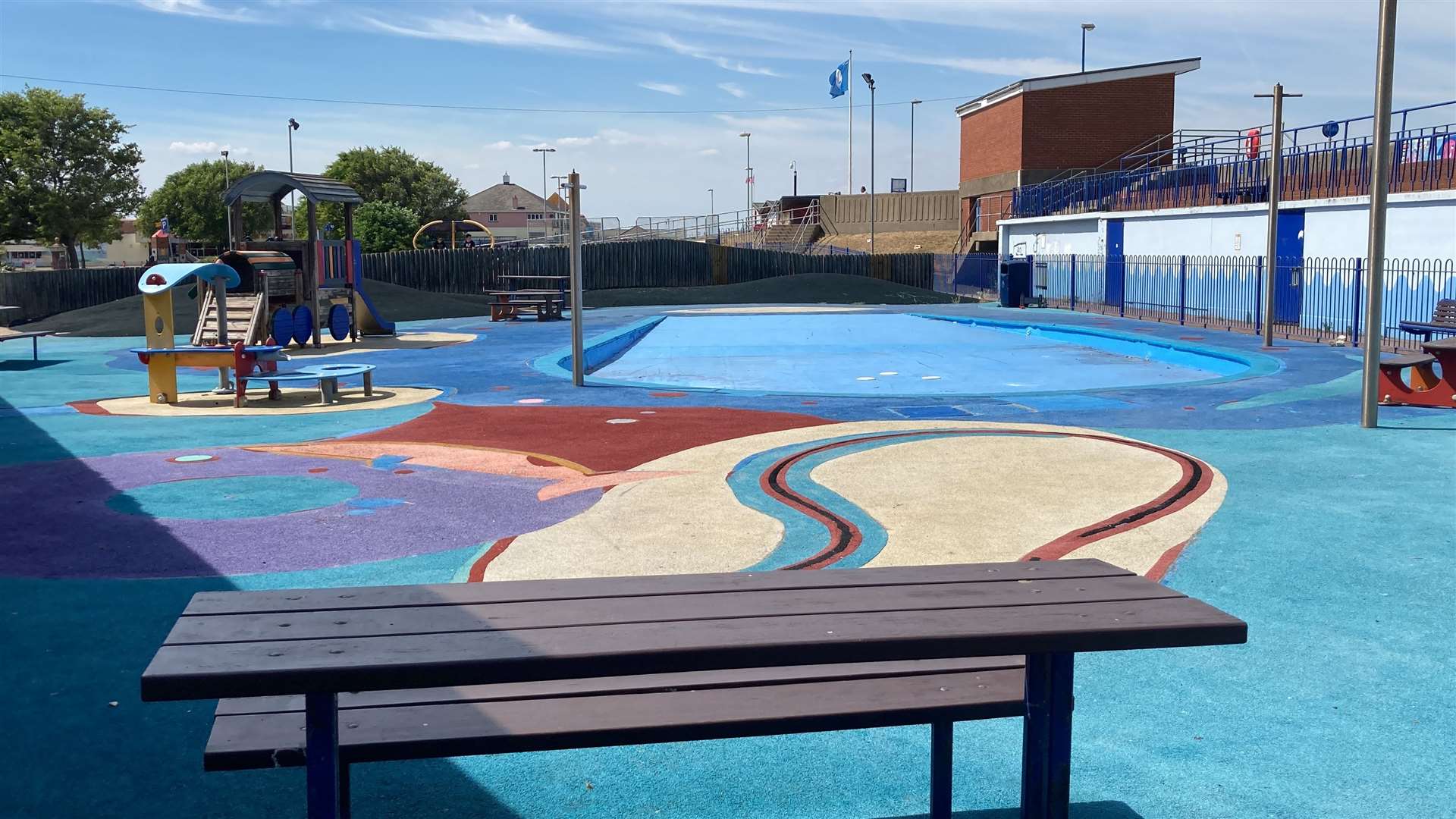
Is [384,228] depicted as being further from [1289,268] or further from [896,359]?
[1289,268]

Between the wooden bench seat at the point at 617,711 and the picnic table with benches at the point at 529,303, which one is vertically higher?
the picnic table with benches at the point at 529,303

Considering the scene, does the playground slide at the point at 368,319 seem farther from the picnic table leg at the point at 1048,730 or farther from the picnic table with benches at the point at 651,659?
the picnic table leg at the point at 1048,730

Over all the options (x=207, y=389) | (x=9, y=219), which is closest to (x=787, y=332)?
(x=207, y=389)

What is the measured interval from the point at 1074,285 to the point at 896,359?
15.3 m

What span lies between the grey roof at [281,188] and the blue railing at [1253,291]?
19.9 metres

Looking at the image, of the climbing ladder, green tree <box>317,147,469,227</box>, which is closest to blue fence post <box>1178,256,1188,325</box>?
the climbing ladder

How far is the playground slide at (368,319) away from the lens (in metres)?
29.0

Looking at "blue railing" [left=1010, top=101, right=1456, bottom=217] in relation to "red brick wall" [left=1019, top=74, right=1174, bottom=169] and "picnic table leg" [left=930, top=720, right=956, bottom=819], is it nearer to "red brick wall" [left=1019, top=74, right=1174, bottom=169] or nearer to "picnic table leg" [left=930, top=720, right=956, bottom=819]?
"red brick wall" [left=1019, top=74, right=1174, bottom=169]

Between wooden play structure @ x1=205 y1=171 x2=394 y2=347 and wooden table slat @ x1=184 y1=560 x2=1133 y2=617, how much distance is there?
19.5 metres

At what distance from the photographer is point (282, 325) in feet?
80.1

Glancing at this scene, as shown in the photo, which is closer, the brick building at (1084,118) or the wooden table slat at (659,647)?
the wooden table slat at (659,647)

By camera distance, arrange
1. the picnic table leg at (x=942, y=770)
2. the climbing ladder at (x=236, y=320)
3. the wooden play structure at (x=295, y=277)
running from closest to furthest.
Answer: the picnic table leg at (x=942, y=770)
the climbing ladder at (x=236, y=320)
the wooden play structure at (x=295, y=277)

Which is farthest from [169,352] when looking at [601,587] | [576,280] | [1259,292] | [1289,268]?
[1259,292]

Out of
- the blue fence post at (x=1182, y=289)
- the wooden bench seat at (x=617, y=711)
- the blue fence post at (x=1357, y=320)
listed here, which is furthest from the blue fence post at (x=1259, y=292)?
the wooden bench seat at (x=617, y=711)
